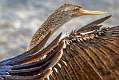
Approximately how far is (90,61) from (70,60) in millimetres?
40

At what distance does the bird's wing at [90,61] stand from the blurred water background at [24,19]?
1241 millimetres

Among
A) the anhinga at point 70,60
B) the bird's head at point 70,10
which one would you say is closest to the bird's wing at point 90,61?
the anhinga at point 70,60

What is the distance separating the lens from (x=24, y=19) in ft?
7.85

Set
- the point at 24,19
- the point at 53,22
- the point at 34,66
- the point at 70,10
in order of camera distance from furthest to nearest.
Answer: the point at 24,19, the point at 70,10, the point at 53,22, the point at 34,66

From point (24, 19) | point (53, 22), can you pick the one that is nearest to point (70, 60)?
point (53, 22)

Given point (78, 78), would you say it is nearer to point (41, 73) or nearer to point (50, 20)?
point (41, 73)

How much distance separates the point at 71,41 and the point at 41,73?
5.2 inches

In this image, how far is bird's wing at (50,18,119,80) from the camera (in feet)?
2.53

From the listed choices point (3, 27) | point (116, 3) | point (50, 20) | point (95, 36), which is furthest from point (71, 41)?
point (116, 3)

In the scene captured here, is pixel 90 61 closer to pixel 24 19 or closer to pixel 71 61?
pixel 71 61

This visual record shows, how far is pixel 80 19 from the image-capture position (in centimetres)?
241

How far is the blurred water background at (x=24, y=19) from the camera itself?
7.13 ft

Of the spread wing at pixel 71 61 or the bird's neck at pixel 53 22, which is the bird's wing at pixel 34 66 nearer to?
the spread wing at pixel 71 61

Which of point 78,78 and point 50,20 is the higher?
point 50,20
